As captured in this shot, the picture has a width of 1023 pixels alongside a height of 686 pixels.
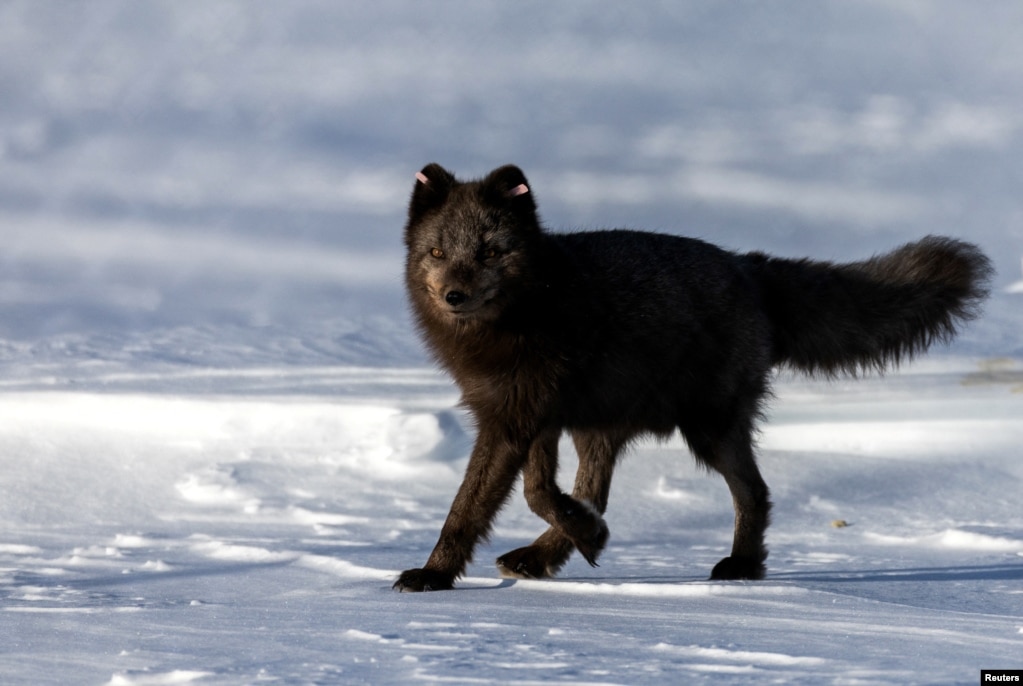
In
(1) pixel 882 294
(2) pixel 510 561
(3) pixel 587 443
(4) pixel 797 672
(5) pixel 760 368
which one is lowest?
(4) pixel 797 672

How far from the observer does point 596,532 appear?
5.91 m

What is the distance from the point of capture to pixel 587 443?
6449 millimetres

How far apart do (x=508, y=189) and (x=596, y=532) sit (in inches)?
66.9

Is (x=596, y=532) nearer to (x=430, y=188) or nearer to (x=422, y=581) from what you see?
(x=422, y=581)

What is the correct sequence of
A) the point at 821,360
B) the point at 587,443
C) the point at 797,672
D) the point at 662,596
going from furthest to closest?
the point at 821,360 → the point at 587,443 → the point at 662,596 → the point at 797,672

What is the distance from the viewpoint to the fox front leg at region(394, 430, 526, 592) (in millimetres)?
5508

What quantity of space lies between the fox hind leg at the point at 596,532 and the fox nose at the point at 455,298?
1.11 metres

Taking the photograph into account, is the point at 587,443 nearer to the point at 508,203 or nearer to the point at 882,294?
the point at 508,203

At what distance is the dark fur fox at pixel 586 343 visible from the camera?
557cm

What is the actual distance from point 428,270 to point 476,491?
1.04m

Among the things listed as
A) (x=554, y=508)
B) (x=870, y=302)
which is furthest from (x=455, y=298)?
(x=870, y=302)

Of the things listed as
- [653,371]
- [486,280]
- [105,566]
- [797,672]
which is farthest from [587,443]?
[797,672]

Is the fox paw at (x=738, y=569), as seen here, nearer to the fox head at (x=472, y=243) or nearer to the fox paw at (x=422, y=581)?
the fox paw at (x=422, y=581)

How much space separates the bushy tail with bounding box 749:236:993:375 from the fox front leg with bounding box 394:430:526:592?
6.19 feet
